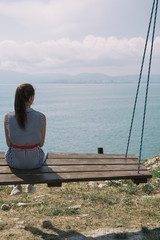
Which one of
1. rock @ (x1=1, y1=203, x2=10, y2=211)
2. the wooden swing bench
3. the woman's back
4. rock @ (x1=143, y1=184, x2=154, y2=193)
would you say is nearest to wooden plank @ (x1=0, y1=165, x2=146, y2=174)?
the wooden swing bench

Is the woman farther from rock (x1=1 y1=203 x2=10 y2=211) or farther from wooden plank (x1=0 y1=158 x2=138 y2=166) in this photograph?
rock (x1=1 y1=203 x2=10 y2=211)

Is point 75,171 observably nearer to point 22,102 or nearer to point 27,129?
point 27,129

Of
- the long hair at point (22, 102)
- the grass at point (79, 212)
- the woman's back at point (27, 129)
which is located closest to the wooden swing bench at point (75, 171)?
the woman's back at point (27, 129)

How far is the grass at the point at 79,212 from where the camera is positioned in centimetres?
489

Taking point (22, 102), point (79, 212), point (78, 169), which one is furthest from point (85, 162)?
point (22, 102)

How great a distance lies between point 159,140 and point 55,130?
15.6m

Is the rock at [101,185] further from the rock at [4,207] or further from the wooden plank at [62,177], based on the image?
the wooden plank at [62,177]

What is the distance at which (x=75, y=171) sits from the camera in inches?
177

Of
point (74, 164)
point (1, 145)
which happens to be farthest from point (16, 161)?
point (1, 145)

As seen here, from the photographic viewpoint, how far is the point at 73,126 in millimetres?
44000

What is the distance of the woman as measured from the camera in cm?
438

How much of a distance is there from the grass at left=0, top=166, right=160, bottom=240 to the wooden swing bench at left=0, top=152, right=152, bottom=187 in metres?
0.99

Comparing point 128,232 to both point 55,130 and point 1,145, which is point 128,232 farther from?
point 55,130

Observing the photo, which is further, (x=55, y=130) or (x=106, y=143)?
(x=55, y=130)
